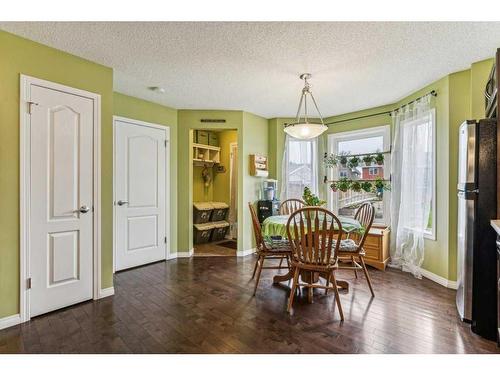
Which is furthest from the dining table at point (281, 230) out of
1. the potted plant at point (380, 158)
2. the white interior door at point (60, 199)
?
the white interior door at point (60, 199)

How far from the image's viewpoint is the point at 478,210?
2.03m

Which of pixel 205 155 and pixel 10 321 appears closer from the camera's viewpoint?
pixel 10 321

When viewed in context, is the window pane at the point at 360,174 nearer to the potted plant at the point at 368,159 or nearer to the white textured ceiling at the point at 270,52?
the potted plant at the point at 368,159

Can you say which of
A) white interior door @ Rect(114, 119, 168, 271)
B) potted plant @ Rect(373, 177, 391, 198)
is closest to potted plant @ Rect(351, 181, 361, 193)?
potted plant @ Rect(373, 177, 391, 198)

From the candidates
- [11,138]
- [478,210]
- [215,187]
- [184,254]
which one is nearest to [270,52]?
[478,210]

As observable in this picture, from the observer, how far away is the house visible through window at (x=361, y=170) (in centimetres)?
413

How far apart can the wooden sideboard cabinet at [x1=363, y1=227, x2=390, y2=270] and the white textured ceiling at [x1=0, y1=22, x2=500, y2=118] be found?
1957 mm

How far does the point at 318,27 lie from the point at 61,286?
125 inches

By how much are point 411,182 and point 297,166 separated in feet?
6.35

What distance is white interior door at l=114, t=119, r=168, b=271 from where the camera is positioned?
3561 mm

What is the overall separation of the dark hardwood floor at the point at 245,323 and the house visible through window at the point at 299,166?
2136 millimetres

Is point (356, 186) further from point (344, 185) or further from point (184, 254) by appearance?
point (184, 254)
